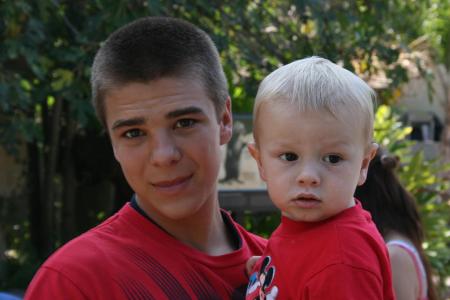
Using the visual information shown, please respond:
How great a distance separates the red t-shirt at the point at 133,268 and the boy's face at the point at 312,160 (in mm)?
319

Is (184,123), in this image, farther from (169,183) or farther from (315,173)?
(315,173)

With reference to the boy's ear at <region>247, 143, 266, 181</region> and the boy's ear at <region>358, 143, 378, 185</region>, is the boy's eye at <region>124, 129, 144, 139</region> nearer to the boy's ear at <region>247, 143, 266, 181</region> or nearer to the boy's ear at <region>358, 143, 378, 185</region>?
the boy's ear at <region>247, 143, 266, 181</region>

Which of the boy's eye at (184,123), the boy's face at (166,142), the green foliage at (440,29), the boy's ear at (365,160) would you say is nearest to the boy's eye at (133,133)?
the boy's face at (166,142)

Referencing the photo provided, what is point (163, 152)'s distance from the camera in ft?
6.29

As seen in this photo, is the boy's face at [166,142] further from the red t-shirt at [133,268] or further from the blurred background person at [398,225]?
the blurred background person at [398,225]

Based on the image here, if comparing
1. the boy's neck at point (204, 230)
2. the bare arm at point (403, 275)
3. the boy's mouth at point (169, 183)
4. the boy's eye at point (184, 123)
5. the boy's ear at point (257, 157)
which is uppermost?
the boy's eye at point (184, 123)

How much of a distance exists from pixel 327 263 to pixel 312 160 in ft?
0.89

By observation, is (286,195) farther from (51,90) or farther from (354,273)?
(51,90)

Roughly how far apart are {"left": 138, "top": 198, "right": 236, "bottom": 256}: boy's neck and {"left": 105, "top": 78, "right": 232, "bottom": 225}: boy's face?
0.13 feet

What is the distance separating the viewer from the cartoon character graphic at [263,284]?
1.78 metres

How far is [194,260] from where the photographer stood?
6.48ft

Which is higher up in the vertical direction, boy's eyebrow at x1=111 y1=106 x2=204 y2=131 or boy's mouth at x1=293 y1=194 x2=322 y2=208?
boy's eyebrow at x1=111 y1=106 x2=204 y2=131

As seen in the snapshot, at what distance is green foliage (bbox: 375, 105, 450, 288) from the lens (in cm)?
730

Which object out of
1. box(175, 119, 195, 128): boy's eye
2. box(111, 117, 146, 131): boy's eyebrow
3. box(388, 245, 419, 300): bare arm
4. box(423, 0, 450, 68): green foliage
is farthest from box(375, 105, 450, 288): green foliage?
box(111, 117, 146, 131): boy's eyebrow
